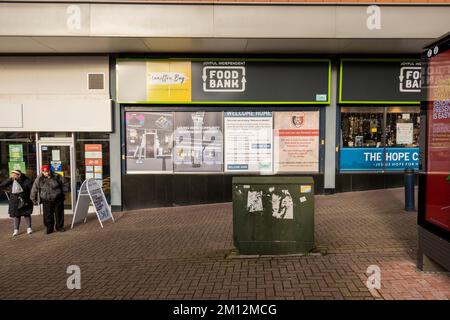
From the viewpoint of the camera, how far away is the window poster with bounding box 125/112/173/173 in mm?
9844

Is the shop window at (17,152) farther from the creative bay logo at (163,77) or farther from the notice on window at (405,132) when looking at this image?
the notice on window at (405,132)

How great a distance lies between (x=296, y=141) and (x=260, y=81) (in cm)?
202

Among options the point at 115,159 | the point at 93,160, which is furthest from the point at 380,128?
the point at 93,160

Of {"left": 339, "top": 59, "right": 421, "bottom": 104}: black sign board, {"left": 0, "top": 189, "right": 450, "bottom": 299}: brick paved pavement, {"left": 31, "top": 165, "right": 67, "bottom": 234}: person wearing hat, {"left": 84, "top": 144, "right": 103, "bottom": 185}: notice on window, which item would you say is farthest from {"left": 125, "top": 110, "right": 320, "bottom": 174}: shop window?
{"left": 31, "top": 165, "right": 67, "bottom": 234}: person wearing hat

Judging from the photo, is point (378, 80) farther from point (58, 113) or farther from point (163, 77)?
point (58, 113)

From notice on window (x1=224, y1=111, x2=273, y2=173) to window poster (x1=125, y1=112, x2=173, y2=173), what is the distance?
172 centimetres

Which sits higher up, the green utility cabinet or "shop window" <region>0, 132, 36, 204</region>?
"shop window" <region>0, 132, 36, 204</region>

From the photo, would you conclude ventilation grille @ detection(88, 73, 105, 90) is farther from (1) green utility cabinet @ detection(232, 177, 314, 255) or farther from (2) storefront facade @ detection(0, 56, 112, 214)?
(1) green utility cabinet @ detection(232, 177, 314, 255)

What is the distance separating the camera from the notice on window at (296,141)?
997 cm

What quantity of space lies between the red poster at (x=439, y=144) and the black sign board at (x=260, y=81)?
18.4ft

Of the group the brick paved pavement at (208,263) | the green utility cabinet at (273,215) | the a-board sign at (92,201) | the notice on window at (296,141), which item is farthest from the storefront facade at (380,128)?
the a-board sign at (92,201)

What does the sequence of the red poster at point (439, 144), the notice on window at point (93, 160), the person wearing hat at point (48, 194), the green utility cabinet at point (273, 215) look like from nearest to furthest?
the red poster at point (439, 144) → the green utility cabinet at point (273, 215) → the person wearing hat at point (48, 194) → the notice on window at point (93, 160)

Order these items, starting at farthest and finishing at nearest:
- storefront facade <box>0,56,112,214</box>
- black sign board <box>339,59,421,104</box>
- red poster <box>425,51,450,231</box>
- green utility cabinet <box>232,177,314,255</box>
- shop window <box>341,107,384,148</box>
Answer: shop window <box>341,107,384,148</box>
black sign board <box>339,59,421,104</box>
storefront facade <box>0,56,112,214</box>
green utility cabinet <box>232,177,314,255</box>
red poster <box>425,51,450,231</box>

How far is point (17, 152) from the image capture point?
9984mm
